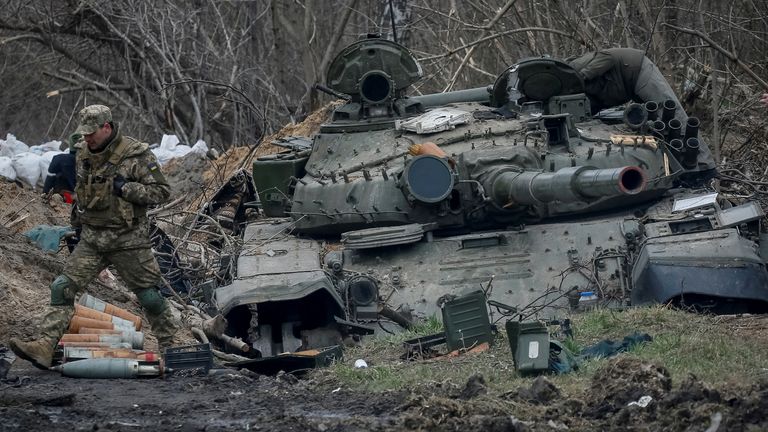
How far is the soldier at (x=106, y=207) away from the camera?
9547 millimetres

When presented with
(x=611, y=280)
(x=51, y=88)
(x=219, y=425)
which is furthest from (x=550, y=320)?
(x=51, y=88)

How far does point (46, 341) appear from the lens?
9.44m

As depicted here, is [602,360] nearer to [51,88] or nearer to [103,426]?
[103,426]

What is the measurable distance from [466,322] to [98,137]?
258cm

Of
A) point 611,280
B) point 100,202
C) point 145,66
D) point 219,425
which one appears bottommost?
point 219,425

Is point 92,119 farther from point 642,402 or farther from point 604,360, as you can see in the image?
point 642,402

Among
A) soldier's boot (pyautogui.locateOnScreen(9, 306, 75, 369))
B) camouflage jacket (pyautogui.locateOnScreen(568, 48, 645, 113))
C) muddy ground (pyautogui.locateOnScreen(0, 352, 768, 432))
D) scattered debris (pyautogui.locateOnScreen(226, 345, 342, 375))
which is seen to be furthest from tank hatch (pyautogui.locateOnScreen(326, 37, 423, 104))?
muddy ground (pyautogui.locateOnScreen(0, 352, 768, 432))

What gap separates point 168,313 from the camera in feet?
33.0

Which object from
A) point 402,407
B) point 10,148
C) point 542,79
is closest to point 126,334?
point 402,407

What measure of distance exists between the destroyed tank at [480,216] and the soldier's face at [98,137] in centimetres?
141

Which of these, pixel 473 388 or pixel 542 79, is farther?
pixel 542 79

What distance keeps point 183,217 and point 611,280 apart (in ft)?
23.2

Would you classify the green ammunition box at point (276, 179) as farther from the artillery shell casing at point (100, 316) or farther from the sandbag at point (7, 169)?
the sandbag at point (7, 169)

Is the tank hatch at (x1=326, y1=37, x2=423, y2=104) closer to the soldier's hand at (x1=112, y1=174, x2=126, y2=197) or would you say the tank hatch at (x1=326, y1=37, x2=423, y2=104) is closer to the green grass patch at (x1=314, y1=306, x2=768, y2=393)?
the green grass patch at (x1=314, y1=306, x2=768, y2=393)
